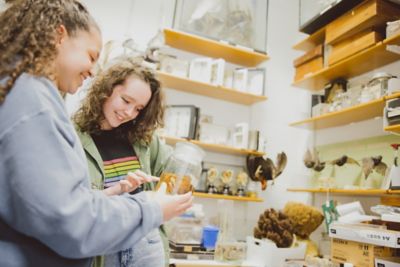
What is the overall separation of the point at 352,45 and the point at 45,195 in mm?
→ 2100

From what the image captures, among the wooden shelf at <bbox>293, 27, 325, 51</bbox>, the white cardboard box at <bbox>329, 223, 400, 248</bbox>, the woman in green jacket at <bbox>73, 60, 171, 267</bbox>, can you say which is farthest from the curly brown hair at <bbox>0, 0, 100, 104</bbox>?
the wooden shelf at <bbox>293, 27, 325, 51</bbox>

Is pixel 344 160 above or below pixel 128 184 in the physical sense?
above

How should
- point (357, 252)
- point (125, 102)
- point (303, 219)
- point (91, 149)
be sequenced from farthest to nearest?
point (303, 219) < point (357, 252) < point (125, 102) < point (91, 149)

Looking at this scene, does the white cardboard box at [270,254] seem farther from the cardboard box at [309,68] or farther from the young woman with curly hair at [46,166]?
the young woman with curly hair at [46,166]

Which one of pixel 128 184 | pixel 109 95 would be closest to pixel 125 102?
pixel 109 95

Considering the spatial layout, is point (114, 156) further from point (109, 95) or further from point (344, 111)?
point (344, 111)

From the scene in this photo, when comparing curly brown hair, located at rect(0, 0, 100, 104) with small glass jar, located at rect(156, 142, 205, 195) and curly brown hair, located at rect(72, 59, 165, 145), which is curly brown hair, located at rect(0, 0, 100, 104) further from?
curly brown hair, located at rect(72, 59, 165, 145)

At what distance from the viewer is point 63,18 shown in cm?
65

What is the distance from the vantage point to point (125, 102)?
4.09ft

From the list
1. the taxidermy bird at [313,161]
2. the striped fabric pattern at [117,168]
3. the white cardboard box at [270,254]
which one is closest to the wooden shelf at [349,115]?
the taxidermy bird at [313,161]

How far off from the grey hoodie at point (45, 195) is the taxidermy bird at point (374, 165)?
1788 millimetres

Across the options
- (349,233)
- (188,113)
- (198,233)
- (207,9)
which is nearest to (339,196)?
(349,233)

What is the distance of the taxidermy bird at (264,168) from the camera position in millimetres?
2420

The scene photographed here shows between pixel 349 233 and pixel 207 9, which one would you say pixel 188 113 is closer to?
pixel 207 9
